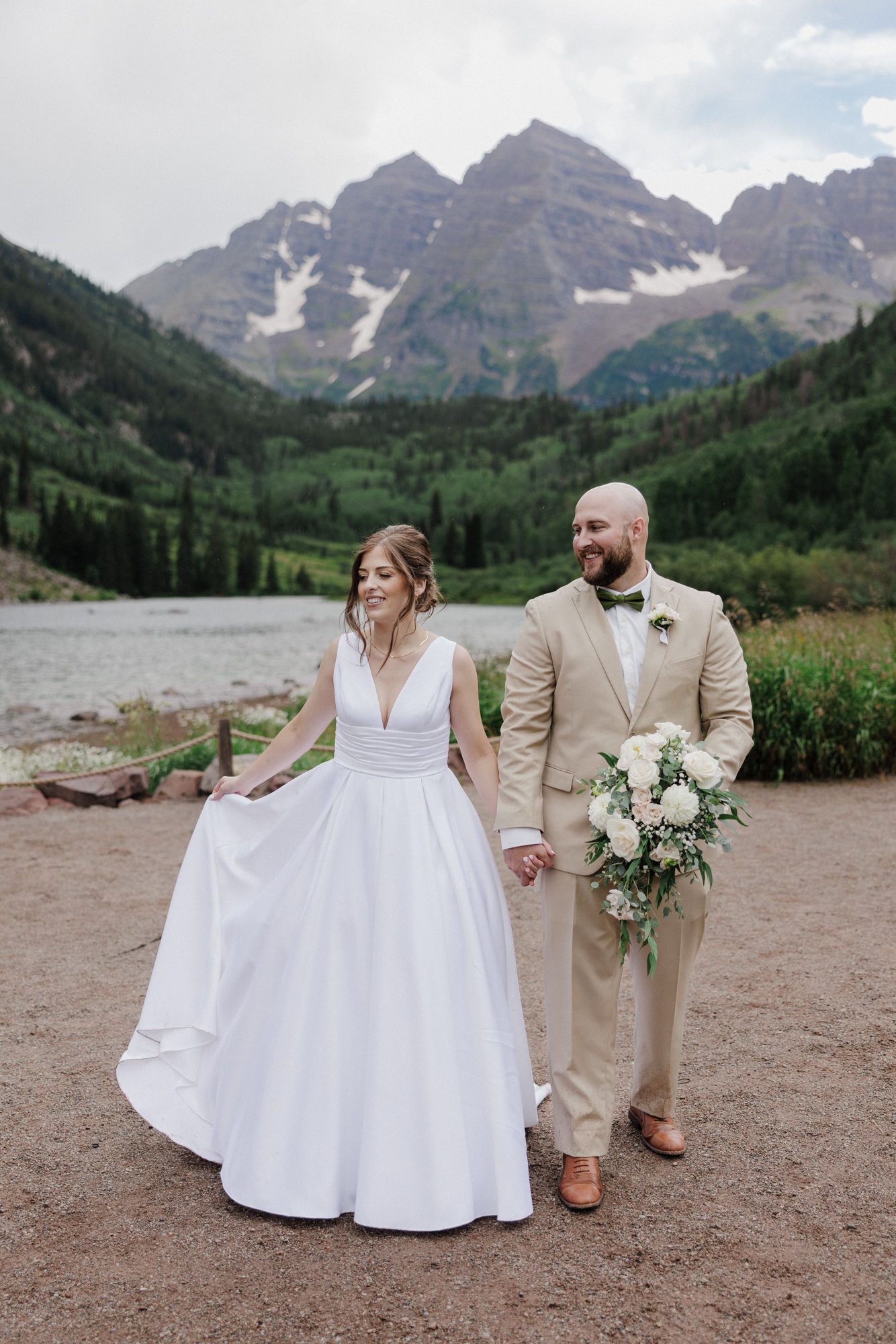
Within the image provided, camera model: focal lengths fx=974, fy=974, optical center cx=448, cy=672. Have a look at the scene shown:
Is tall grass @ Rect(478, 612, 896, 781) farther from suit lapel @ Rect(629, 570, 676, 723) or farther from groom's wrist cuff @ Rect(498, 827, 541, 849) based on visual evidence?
groom's wrist cuff @ Rect(498, 827, 541, 849)

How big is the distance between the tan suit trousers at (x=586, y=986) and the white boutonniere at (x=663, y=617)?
34.8 inches

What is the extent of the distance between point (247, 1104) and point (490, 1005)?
34.9 inches

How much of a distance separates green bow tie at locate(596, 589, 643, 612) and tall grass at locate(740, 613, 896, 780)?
7887 mm

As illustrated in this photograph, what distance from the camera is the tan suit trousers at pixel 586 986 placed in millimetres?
3340

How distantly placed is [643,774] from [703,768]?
0.18 m

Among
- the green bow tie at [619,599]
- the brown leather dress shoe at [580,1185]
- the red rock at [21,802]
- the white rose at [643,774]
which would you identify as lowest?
the red rock at [21,802]

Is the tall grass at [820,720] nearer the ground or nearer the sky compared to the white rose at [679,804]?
nearer the ground

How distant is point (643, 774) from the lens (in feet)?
9.77

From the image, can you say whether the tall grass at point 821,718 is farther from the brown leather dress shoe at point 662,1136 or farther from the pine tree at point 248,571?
the pine tree at point 248,571

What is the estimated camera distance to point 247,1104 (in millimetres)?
3295

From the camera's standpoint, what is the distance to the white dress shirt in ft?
11.2

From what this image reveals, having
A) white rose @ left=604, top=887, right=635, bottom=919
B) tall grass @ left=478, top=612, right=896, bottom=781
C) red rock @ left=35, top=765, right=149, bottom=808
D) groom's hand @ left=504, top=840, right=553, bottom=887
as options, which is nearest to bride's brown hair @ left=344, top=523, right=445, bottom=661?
groom's hand @ left=504, top=840, right=553, bottom=887

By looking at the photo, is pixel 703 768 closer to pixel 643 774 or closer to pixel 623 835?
pixel 643 774

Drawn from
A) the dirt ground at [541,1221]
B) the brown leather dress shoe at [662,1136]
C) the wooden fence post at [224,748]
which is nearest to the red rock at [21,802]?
the wooden fence post at [224,748]
